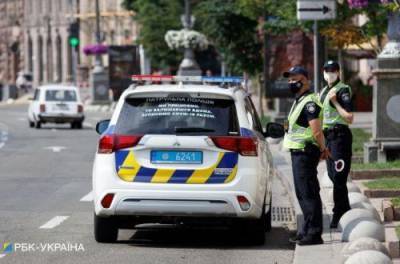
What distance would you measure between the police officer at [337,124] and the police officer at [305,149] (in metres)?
1.23

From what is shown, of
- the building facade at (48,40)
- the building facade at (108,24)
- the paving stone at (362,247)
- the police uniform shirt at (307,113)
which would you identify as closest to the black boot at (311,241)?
the police uniform shirt at (307,113)

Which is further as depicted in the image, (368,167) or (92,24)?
(92,24)

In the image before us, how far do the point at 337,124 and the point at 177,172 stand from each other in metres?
2.47

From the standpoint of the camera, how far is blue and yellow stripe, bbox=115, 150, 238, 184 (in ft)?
48.7

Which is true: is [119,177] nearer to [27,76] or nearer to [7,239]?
[7,239]

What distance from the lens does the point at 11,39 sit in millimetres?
134000

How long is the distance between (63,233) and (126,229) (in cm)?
81

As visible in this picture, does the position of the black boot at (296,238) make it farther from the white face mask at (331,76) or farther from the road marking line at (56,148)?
the road marking line at (56,148)

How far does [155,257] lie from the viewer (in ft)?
46.8

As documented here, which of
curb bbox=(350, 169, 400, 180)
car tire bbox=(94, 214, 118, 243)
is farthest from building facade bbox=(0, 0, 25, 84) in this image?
car tire bbox=(94, 214, 118, 243)

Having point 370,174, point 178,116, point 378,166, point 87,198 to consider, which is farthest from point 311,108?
point 378,166

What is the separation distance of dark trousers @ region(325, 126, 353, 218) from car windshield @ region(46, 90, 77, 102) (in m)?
33.1

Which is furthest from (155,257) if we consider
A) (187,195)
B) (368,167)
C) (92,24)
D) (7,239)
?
(92,24)

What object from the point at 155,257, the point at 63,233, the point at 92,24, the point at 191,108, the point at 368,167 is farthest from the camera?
the point at 92,24
